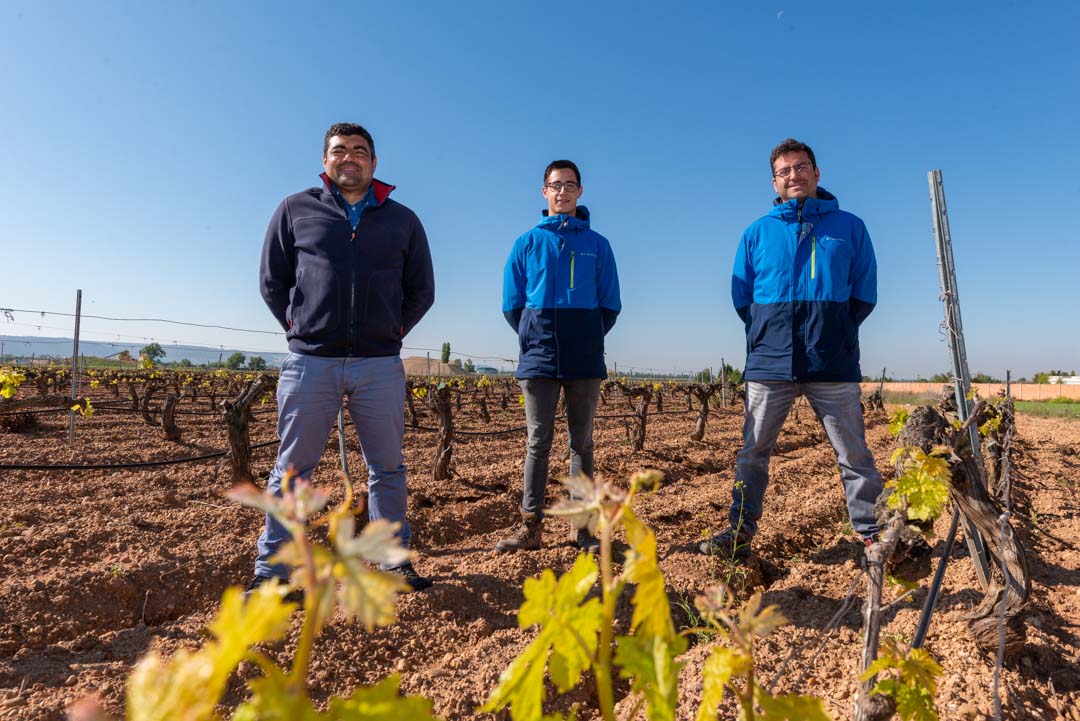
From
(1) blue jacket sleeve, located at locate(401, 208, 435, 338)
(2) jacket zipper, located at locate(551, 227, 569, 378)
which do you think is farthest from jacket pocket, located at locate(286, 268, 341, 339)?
(2) jacket zipper, located at locate(551, 227, 569, 378)

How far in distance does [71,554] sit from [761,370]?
13.3 feet

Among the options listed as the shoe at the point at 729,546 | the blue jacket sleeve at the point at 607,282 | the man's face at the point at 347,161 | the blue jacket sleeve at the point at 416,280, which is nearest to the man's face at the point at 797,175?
the blue jacket sleeve at the point at 607,282

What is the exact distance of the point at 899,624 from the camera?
214cm

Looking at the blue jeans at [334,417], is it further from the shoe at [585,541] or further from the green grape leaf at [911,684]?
the green grape leaf at [911,684]

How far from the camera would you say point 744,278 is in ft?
10.2

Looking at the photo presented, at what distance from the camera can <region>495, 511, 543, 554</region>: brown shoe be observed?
3260 mm

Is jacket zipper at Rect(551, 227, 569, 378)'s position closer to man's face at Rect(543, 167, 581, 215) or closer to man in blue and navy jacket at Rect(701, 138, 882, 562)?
man's face at Rect(543, 167, 581, 215)

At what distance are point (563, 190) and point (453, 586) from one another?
213 centimetres

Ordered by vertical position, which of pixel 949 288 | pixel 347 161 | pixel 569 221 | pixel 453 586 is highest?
pixel 347 161

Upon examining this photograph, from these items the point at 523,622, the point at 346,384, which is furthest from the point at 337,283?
the point at 523,622

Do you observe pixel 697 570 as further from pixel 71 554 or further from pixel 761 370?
pixel 71 554

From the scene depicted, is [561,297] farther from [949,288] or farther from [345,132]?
[949,288]

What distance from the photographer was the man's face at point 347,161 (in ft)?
8.81

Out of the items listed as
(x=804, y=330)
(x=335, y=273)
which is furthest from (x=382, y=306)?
(x=804, y=330)
